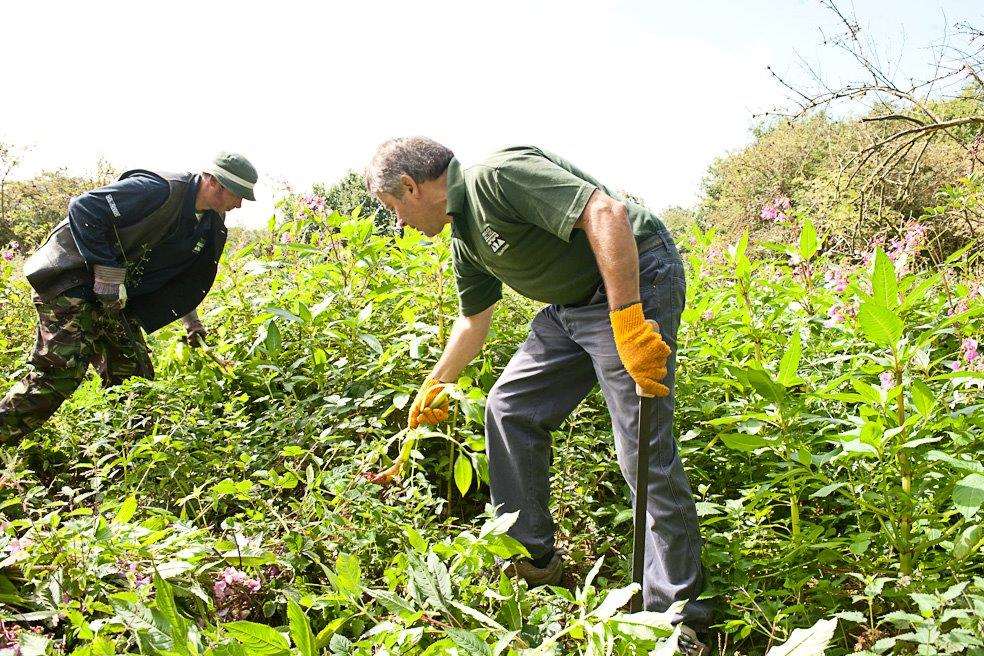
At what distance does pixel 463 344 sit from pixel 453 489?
0.74 meters

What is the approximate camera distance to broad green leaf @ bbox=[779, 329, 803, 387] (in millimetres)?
2125

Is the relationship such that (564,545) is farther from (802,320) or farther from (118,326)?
(118,326)

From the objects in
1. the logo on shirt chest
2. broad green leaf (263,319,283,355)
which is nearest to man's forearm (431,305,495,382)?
the logo on shirt chest

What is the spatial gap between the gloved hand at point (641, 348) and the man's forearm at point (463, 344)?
80 centimetres

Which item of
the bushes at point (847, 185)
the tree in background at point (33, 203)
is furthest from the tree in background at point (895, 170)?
the tree in background at point (33, 203)

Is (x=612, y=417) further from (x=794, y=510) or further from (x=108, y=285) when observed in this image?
(x=108, y=285)

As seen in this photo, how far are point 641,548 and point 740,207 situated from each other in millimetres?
19344

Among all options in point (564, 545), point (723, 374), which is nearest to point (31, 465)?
point (564, 545)

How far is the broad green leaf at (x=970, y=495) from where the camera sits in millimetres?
1732

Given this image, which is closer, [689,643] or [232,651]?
[232,651]

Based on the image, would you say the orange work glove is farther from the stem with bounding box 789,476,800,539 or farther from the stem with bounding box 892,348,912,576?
the stem with bounding box 892,348,912,576

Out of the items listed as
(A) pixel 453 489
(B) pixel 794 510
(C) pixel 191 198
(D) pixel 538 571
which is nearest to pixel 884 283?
(B) pixel 794 510

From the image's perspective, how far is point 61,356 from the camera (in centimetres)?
377

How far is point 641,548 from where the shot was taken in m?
2.38
